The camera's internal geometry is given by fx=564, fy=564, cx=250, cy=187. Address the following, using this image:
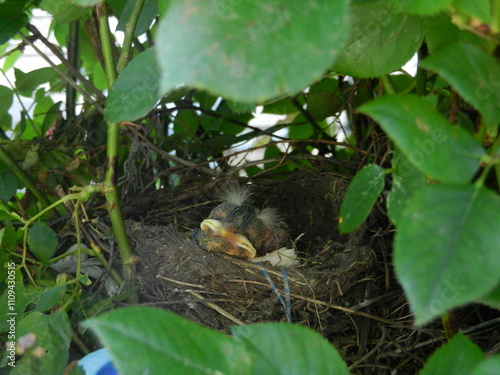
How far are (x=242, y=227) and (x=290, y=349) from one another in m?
0.93

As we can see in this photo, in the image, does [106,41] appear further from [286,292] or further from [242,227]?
[242,227]

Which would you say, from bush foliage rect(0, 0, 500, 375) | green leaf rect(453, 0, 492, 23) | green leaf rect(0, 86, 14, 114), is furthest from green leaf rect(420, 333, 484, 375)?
green leaf rect(0, 86, 14, 114)

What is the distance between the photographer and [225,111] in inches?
49.0

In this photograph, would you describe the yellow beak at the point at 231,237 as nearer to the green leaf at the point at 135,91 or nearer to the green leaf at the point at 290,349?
the green leaf at the point at 135,91

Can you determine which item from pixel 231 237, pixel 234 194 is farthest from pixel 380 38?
pixel 234 194

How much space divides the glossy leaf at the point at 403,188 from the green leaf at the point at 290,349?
0.38 feet

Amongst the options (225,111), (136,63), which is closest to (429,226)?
(136,63)

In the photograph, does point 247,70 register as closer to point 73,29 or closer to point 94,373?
point 94,373

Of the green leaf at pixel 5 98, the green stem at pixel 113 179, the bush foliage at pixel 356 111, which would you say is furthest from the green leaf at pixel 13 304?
the green leaf at pixel 5 98

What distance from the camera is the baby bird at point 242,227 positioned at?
3.94 ft

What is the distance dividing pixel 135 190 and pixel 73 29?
1.23 ft

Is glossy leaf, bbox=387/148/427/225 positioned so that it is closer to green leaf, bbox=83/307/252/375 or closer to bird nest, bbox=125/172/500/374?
green leaf, bbox=83/307/252/375

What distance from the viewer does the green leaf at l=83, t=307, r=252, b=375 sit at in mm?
314

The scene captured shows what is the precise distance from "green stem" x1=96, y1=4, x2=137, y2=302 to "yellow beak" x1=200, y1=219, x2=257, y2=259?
30 centimetres
